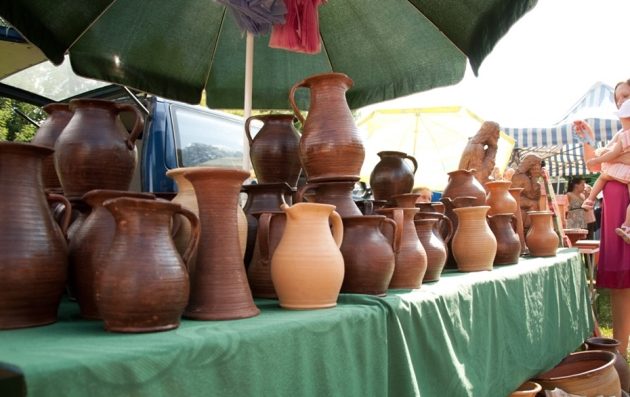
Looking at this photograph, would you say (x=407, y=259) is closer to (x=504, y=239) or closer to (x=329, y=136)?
(x=329, y=136)

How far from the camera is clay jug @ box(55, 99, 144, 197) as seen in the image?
135cm

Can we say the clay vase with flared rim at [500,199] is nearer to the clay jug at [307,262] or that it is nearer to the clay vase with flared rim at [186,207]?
the clay jug at [307,262]

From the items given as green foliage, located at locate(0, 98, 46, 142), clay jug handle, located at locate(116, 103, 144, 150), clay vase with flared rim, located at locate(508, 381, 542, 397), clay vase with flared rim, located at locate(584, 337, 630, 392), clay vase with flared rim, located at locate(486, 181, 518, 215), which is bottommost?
clay vase with flared rim, located at locate(584, 337, 630, 392)

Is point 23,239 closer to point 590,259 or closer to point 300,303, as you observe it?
point 300,303

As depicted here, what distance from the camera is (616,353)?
303 cm

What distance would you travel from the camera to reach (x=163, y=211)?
1070mm

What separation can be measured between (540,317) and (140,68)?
2358 millimetres

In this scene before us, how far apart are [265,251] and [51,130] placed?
2.63ft

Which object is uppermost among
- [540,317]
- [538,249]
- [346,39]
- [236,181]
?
[346,39]

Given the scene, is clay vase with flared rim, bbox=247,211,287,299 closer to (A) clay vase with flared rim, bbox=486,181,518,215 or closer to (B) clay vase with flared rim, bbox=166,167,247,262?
(B) clay vase with flared rim, bbox=166,167,247,262

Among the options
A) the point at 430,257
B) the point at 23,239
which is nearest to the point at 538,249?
the point at 430,257

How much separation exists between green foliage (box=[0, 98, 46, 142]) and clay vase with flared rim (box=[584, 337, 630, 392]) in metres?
8.30

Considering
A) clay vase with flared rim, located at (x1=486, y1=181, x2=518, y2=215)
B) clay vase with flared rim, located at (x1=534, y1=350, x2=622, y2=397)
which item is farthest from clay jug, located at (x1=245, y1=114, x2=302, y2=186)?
clay vase with flared rim, located at (x1=534, y1=350, x2=622, y2=397)

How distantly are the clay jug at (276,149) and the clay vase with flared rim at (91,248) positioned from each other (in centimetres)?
72
